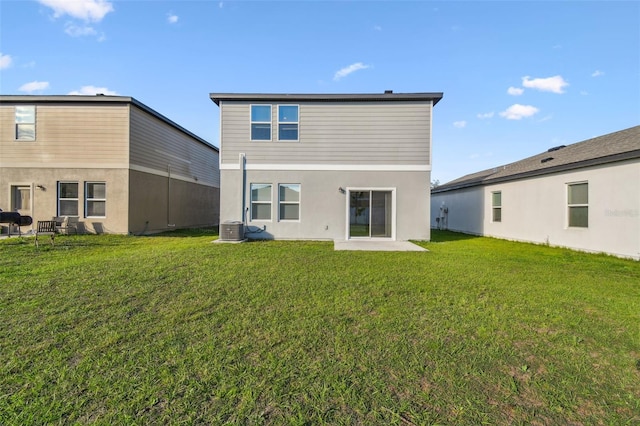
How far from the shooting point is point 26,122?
12.3 m

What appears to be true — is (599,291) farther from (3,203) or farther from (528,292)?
(3,203)

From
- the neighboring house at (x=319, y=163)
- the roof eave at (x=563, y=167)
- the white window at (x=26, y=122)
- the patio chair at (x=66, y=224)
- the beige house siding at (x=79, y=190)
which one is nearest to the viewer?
the roof eave at (x=563, y=167)

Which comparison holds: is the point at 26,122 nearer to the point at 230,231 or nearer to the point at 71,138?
the point at 71,138

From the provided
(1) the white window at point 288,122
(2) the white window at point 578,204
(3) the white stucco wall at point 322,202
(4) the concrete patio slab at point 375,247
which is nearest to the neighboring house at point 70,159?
(3) the white stucco wall at point 322,202

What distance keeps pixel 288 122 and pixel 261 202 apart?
11.3 ft

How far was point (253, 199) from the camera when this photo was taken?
11469 mm

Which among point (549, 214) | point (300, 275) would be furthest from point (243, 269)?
point (549, 214)

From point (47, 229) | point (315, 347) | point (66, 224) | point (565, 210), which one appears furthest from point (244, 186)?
point (565, 210)

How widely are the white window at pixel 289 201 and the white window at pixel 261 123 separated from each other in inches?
83.6

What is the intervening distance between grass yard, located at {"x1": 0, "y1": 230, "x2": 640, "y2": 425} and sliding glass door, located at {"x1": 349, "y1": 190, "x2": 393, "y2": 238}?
5.52m

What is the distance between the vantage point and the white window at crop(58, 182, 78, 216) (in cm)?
1237

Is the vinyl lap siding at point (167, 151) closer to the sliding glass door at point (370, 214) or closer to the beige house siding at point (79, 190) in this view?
the beige house siding at point (79, 190)

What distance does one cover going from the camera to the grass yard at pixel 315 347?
7.18ft

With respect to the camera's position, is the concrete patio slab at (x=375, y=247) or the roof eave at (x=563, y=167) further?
the concrete patio slab at (x=375, y=247)
